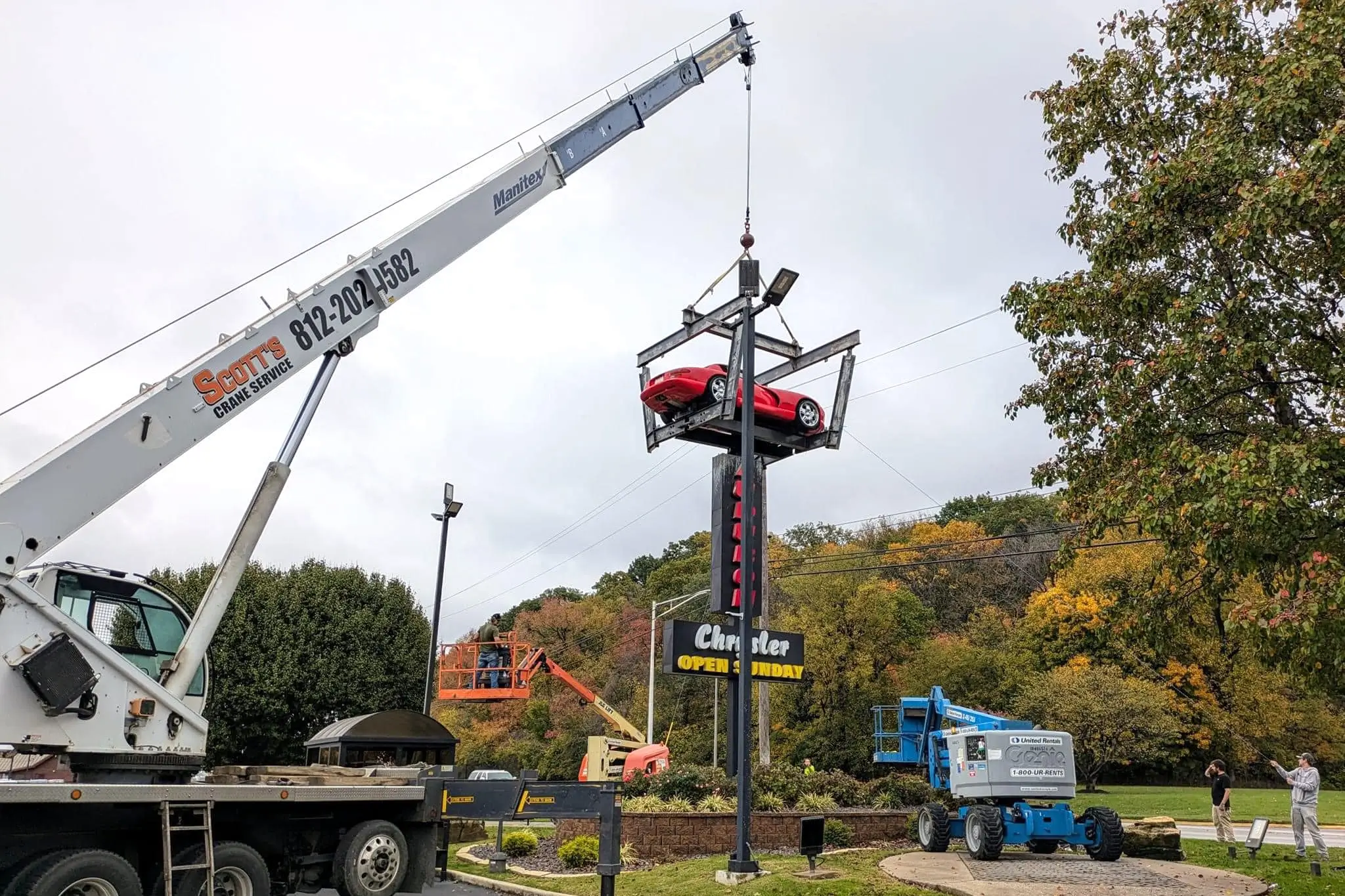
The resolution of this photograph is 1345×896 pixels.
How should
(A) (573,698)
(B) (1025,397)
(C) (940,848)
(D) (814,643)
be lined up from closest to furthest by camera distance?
1. (B) (1025,397)
2. (C) (940,848)
3. (D) (814,643)
4. (A) (573,698)

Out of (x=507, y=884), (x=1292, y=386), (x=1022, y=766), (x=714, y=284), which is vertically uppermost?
(x=714, y=284)

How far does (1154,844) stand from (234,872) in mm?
13811

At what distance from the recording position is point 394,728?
17.9 m

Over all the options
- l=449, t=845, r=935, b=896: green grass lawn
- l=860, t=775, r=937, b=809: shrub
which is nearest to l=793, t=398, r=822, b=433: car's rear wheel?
l=449, t=845, r=935, b=896: green grass lawn

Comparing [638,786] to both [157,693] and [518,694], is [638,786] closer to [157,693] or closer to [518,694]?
[518,694]

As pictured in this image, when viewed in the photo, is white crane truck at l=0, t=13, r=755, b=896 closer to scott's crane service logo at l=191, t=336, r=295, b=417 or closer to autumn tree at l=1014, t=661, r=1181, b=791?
scott's crane service logo at l=191, t=336, r=295, b=417

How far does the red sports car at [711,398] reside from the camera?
18.2m

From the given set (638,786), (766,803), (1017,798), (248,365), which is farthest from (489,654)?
(248,365)

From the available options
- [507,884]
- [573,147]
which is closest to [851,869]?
[507,884]

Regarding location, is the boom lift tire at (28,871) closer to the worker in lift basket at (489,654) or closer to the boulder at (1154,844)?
the boulder at (1154,844)

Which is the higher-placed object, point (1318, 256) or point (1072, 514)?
point (1318, 256)

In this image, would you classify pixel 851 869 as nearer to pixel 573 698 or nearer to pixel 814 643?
pixel 814 643

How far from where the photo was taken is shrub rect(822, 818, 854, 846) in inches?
693

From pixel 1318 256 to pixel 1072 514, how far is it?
437cm
